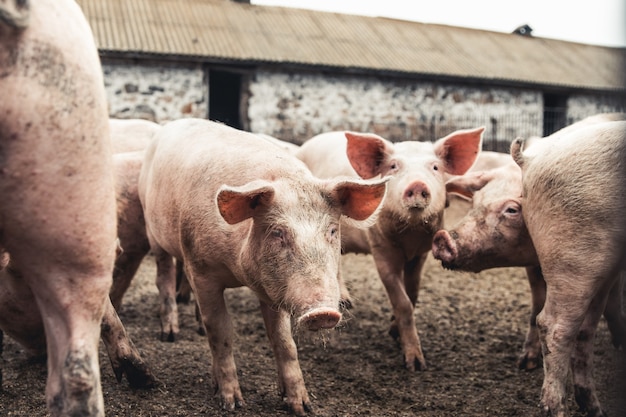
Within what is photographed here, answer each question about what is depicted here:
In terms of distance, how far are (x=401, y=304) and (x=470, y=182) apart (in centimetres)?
98

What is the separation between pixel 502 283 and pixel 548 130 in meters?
14.8

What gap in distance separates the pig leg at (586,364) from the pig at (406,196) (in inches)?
43.9

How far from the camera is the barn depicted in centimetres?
1505

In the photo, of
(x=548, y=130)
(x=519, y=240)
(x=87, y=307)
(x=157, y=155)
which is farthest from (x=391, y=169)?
(x=548, y=130)

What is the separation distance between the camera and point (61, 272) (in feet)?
5.94

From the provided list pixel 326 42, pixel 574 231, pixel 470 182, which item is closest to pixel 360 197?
pixel 574 231

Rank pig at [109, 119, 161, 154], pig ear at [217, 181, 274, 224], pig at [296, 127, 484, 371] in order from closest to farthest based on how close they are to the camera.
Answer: pig ear at [217, 181, 274, 224] → pig at [296, 127, 484, 371] → pig at [109, 119, 161, 154]

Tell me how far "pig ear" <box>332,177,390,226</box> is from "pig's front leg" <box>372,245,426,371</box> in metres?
1.44

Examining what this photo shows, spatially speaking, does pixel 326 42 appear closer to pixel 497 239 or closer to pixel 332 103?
pixel 332 103

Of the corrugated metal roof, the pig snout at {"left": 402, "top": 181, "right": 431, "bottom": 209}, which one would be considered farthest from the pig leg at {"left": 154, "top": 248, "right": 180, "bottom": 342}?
the corrugated metal roof

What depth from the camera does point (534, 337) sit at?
165 inches

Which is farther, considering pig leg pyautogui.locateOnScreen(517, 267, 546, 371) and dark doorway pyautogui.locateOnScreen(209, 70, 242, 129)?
dark doorway pyautogui.locateOnScreen(209, 70, 242, 129)

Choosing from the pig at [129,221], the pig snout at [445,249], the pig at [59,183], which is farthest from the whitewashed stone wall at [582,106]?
the pig at [59,183]

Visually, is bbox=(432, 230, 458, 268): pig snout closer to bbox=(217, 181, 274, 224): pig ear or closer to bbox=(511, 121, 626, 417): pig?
bbox=(511, 121, 626, 417): pig
